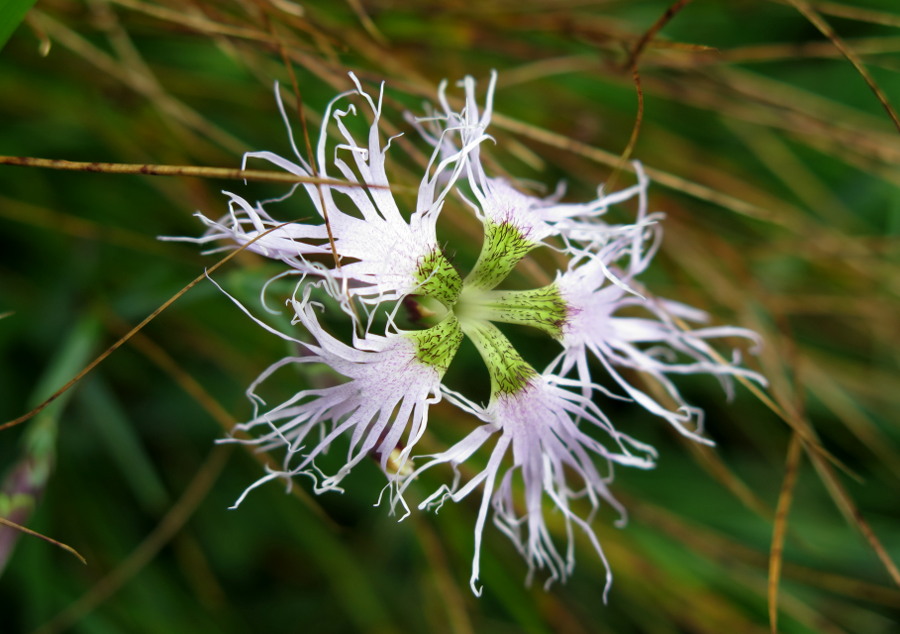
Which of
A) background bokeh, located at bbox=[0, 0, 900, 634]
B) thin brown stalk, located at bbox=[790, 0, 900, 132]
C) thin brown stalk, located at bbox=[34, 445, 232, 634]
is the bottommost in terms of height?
thin brown stalk, located at bbox=[34, 445, 232, 634]

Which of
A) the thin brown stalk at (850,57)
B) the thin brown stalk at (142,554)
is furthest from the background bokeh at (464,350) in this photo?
the thin brown stalk at (850,57)

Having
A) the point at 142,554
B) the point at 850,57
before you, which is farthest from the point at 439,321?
the point at 142,554

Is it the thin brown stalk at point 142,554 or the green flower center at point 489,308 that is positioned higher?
the green flower center at point 489,308

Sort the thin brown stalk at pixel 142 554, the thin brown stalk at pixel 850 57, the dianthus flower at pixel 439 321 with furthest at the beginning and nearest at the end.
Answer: the thin brown stalk at pixel 142 554 < the thin brown stalk at pixel 850 57 < the dianthus flower at pixel 439 321

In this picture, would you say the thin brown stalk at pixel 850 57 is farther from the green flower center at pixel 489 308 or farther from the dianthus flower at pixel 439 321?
the green flower center at pixel 489 308

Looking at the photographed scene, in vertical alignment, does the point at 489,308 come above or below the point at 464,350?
above

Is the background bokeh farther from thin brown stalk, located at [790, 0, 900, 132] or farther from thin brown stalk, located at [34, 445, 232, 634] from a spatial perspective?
thin brown stalk, located at [790, 0, 900, 132]

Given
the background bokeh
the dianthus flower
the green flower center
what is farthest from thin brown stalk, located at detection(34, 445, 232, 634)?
the green flower center

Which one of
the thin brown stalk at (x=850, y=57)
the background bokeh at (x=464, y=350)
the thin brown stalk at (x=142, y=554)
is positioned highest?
the thin brown stalk at (x=850, y=57)

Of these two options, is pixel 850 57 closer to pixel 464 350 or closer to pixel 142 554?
pixel 464 350
